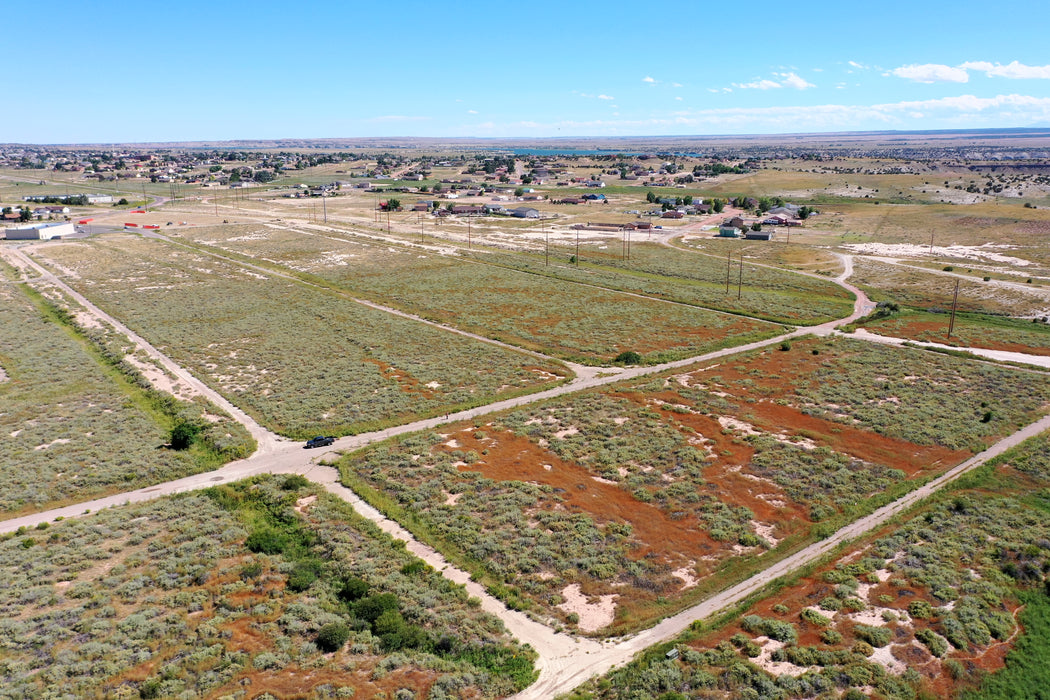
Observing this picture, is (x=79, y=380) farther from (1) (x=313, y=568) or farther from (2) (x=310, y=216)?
(2) (x=310, y=216)

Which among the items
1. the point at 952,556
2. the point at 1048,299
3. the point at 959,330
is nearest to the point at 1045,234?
the point at 1048,299

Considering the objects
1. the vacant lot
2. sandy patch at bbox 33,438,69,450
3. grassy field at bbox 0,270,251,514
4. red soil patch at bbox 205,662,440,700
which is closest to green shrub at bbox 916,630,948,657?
red soil patch at bbox 205,662,440,700

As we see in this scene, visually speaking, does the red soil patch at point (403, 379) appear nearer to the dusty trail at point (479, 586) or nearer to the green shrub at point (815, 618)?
the dusty trail at point (479, 586)

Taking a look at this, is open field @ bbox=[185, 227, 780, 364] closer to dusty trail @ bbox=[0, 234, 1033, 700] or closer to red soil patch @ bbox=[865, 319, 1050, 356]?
dusty trail @ bbox=[0, 234, 1033, 700]

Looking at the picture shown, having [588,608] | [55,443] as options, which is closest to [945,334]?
[588,608]

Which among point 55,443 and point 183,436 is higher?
point 183,436

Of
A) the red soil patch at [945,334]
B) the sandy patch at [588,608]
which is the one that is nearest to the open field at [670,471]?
the sandy patch at [588,608]

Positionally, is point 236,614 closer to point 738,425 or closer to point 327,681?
point 327,681
